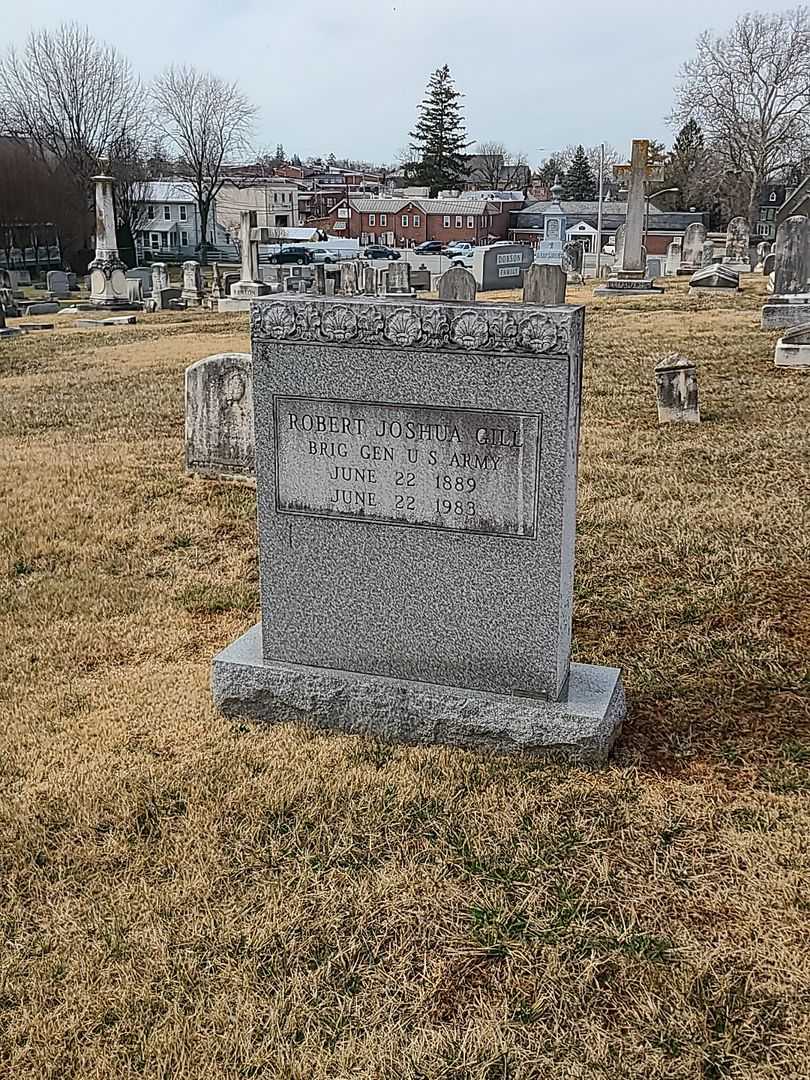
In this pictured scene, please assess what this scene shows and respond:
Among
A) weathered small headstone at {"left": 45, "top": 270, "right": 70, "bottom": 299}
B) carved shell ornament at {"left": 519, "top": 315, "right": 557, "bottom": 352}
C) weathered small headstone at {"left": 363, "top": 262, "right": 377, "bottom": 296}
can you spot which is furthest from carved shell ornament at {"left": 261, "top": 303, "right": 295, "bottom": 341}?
weathered small headstone at {"left": 45, "top": 270, "right": 70, "bottom": 299}

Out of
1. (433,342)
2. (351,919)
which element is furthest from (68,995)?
(433,342)

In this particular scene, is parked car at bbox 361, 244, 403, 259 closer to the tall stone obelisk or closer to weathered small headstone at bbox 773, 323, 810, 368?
the tall stone obelisk

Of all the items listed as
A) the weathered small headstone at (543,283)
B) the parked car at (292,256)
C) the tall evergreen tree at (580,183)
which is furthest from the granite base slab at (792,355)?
the tall evergreen tree at (580,183)

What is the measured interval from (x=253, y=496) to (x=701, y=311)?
42.0 feet

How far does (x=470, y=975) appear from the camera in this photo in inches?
101

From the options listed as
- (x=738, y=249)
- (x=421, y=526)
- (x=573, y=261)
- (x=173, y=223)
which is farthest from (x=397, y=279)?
(x=173, y=223)

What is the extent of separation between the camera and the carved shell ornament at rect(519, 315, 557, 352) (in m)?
3.19

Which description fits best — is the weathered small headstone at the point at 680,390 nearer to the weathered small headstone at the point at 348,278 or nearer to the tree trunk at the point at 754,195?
the weathered small headstone at the point at 348,278

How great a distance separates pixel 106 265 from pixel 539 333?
84.6ft

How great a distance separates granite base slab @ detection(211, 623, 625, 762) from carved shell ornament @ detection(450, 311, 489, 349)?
1.29 m

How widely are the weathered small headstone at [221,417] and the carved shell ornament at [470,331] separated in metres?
4.55

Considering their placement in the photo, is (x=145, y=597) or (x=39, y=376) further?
(x=39, y=376)

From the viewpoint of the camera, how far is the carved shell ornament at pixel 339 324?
11.3 feet

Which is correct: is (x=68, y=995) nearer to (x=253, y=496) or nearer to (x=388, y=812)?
(x=388, y=812)
